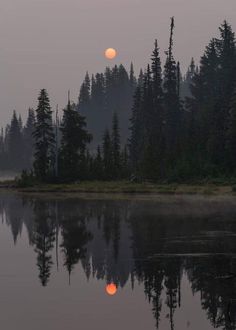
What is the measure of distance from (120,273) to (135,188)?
4487 cm

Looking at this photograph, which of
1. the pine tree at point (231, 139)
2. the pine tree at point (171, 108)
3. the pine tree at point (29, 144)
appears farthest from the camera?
the pine tree at point (29, 144)

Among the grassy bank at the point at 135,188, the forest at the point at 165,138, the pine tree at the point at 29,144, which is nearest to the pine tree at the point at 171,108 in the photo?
the forest at the point at 165,138

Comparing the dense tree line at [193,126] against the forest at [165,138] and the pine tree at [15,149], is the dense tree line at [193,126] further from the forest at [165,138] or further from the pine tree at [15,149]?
the pine tree at [15,149]

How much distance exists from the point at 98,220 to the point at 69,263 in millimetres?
14338

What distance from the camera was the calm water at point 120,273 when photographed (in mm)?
12867

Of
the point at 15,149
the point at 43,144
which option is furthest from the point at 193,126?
the point at 15,149

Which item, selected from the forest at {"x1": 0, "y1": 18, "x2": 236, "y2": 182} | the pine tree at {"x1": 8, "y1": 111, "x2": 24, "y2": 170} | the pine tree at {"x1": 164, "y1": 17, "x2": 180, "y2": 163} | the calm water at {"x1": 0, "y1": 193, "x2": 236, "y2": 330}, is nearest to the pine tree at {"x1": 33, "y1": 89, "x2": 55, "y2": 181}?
the forest at {"x1": 0, "y1": 18, "x2": 236, "y2": 182}

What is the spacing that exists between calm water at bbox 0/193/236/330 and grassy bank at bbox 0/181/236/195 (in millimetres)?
23349

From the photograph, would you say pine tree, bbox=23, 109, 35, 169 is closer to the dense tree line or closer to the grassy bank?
the dense tree line

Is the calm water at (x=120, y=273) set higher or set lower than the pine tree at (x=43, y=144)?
lower

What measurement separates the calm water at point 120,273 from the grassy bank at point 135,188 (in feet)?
76.6

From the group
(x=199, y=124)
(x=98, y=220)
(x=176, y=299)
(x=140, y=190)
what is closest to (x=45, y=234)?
(x=98, y=220)

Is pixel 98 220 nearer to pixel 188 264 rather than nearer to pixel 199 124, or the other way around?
pixel 188 264

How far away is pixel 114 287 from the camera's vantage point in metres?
16.1
